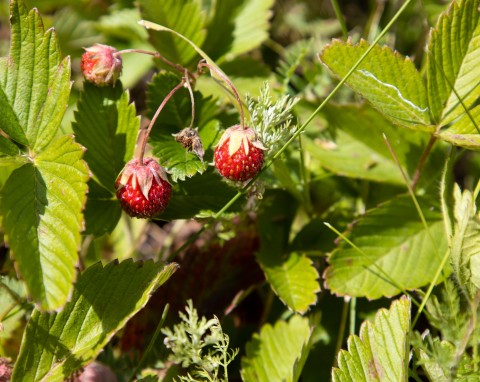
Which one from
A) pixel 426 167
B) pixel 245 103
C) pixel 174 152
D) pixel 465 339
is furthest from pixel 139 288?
pixel 426 167

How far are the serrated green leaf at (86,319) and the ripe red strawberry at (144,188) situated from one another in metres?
0.12

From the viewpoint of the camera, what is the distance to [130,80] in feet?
7.84

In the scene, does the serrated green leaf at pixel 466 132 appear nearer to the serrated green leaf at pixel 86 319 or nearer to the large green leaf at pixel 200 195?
the large green leaf at pixel 200 195

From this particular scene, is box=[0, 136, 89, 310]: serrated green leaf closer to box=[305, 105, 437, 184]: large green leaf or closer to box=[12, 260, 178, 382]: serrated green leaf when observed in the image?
box=[12, 260, 178, 382]: serrated green leaf

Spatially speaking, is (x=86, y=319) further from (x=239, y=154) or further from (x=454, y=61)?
(x=454, y=61)

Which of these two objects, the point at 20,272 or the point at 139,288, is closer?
the point at 20,272

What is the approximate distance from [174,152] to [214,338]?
1.43 feet

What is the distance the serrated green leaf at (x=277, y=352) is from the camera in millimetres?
1458

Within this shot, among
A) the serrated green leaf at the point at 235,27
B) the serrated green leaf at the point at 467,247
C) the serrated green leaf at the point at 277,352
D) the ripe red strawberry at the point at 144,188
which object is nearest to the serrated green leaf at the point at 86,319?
the ripe red strawberry at the point at 144,188

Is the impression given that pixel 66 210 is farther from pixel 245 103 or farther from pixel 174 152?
pixel 245 103

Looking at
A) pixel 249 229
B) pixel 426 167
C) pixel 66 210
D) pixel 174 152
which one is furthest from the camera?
pixel 249 229

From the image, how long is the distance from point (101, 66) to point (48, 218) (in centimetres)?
→ 45

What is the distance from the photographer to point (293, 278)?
64.6 inches

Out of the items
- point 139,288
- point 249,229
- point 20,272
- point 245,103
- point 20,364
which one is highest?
point 245,103
